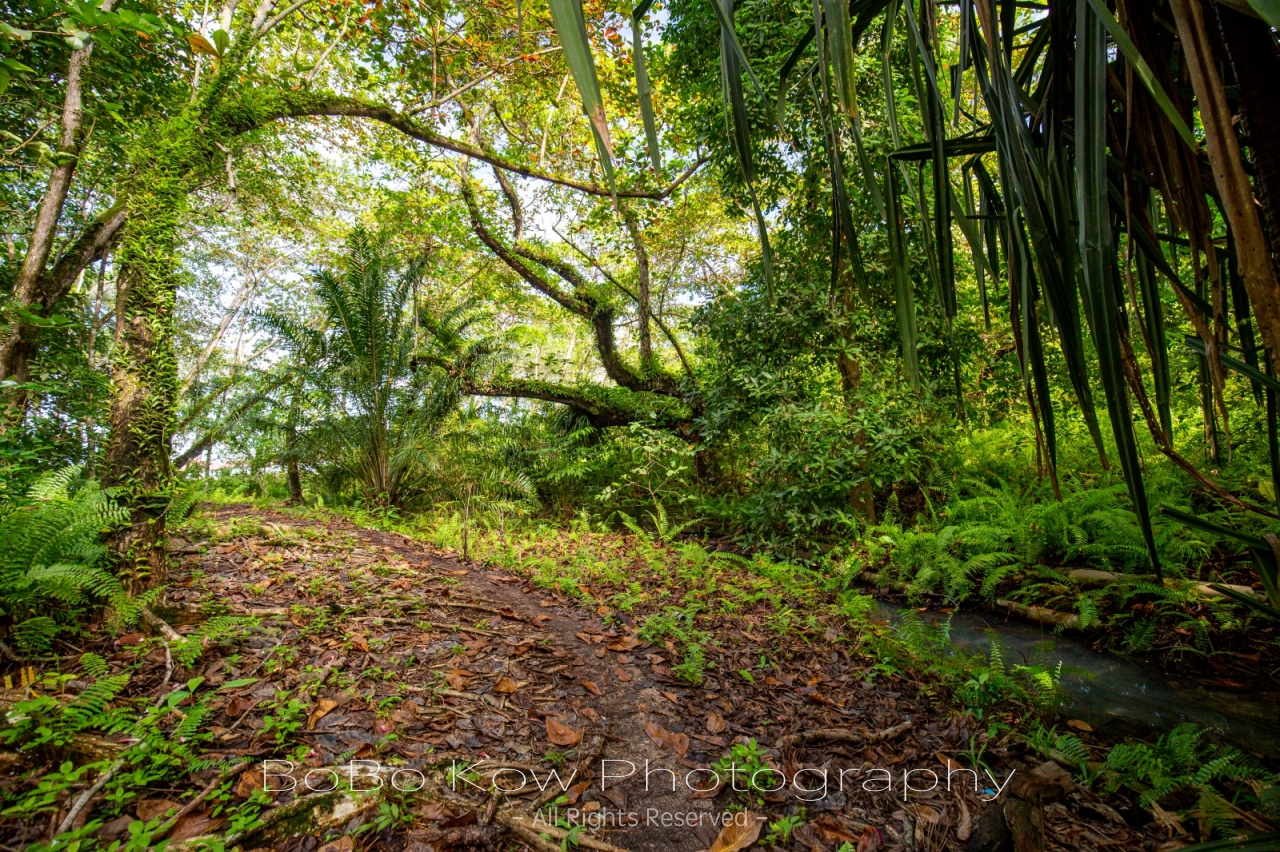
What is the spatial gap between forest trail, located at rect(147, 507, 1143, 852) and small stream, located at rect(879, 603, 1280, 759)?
670 mm

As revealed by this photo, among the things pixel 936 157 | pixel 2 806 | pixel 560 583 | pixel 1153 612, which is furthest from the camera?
pixel 560 583

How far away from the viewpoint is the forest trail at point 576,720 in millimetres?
1442

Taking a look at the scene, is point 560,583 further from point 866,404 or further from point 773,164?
point 773,164

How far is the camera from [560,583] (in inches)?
144

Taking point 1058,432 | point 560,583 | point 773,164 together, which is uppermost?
point 773,164

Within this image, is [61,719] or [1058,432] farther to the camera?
[1058,432]

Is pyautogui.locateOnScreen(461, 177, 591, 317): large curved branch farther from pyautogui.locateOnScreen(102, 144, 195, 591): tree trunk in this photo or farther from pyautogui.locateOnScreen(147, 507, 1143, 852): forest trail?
pyautogui.locateOnScreen(147, 507, 1143, 852): forest trail

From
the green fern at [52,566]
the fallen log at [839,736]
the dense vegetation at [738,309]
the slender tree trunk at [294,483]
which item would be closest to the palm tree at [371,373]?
the dense vegetation at [738,309]

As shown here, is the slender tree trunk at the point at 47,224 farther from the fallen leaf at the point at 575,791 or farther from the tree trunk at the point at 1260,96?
the tree trunk at the point at 1260,96

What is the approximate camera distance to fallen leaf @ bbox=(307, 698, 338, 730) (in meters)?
1.62

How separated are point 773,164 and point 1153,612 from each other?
4268 mm

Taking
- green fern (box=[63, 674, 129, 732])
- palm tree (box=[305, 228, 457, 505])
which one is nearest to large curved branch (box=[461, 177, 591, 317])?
palm tree (box=[305, 228, 457, 505])

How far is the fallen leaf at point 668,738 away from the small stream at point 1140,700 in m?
1.66

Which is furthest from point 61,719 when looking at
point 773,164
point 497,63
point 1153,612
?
point 497,63
